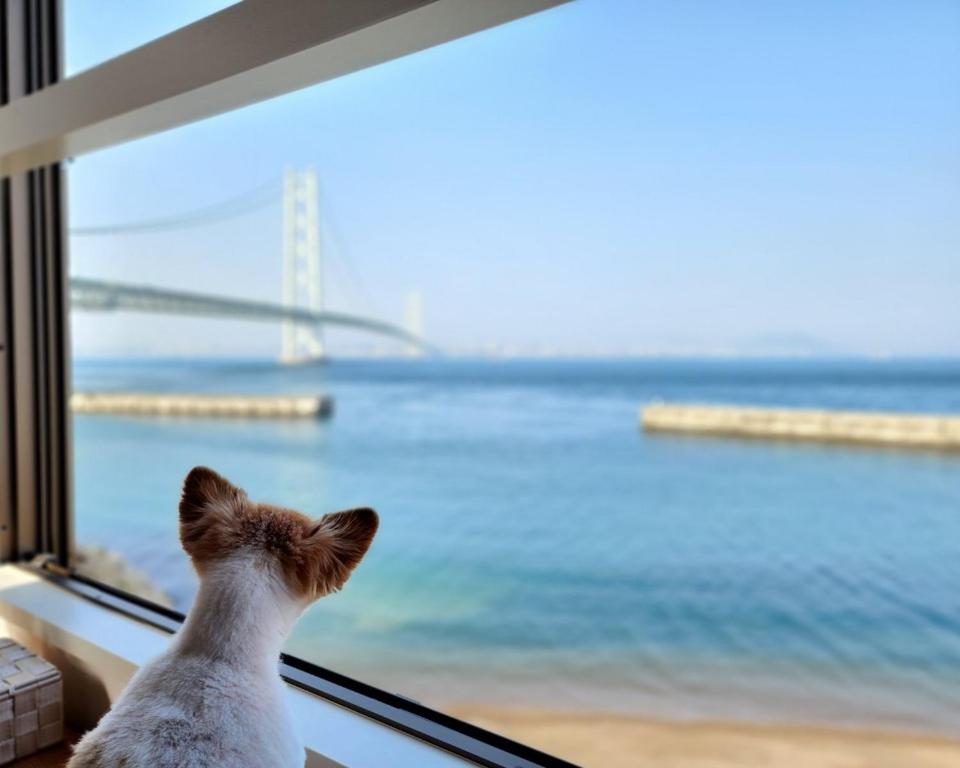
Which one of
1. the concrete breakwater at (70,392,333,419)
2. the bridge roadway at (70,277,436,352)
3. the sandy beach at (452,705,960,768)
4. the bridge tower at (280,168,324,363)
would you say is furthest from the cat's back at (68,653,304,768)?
the concrete breakwater at (70,392,333,419)

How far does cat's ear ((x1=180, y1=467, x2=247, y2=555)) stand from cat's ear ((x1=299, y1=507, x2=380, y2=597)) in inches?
3.2

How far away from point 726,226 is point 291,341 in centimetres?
1681

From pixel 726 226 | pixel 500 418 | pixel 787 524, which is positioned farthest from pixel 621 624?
pixel 726 226

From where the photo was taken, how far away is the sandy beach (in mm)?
4004

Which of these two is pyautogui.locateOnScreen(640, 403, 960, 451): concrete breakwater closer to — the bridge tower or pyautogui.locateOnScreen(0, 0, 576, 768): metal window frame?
the bridge tower

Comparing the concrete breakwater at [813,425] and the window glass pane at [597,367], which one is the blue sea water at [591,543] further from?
the concrete breakwater at [813,425]

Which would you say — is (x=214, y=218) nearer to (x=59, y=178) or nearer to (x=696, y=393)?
(x=59, y=178)

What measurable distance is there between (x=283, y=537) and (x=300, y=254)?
1679cm

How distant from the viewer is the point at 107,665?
0.87m

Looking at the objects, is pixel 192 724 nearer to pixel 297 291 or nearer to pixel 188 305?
pixel 188 305

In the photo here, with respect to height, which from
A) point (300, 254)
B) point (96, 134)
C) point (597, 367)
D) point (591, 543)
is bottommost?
point (591, 543)

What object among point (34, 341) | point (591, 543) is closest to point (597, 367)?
point (591, 543)

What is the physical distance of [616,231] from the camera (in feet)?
82.7

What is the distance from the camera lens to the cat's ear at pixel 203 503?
0.53 meters
